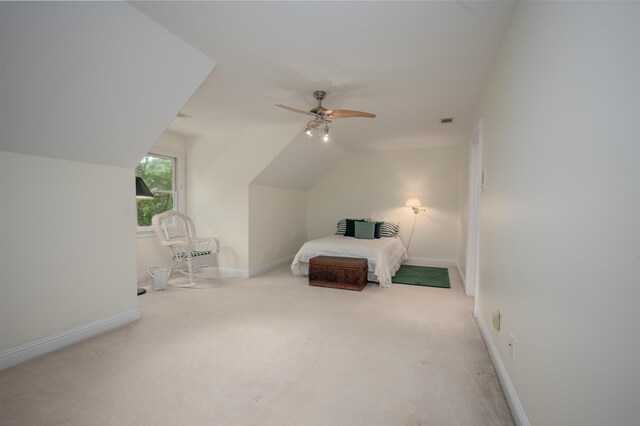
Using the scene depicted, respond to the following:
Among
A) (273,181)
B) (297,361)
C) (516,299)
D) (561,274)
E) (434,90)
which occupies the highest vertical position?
(434,90)

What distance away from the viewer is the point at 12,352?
6.89 feet

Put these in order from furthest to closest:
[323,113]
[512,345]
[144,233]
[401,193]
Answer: [401,193]
[144,233]
[323,113]
[512,345]

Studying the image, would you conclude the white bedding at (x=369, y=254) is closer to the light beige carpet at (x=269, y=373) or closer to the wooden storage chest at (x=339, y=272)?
the wooden storage chest at (x=339, y=272)

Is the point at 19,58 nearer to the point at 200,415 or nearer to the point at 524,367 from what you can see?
the point at 200,415

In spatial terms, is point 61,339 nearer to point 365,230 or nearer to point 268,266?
point 268,266

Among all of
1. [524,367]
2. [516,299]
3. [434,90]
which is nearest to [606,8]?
[516,299]

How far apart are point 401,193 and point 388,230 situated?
89cm

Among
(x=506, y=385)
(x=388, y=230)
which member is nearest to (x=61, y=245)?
(x=506, y=385)

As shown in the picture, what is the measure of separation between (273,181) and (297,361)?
11.3 feet

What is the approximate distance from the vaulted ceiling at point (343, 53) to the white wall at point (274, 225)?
1501 millimetres

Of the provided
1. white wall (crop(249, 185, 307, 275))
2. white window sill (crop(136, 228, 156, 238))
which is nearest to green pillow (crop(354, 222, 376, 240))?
white wall (crop(249, 185, 307, 275))

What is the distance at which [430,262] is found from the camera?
19.0ft

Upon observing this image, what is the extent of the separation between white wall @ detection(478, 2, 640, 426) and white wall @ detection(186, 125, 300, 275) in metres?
3.34

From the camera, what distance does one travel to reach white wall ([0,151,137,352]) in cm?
210
